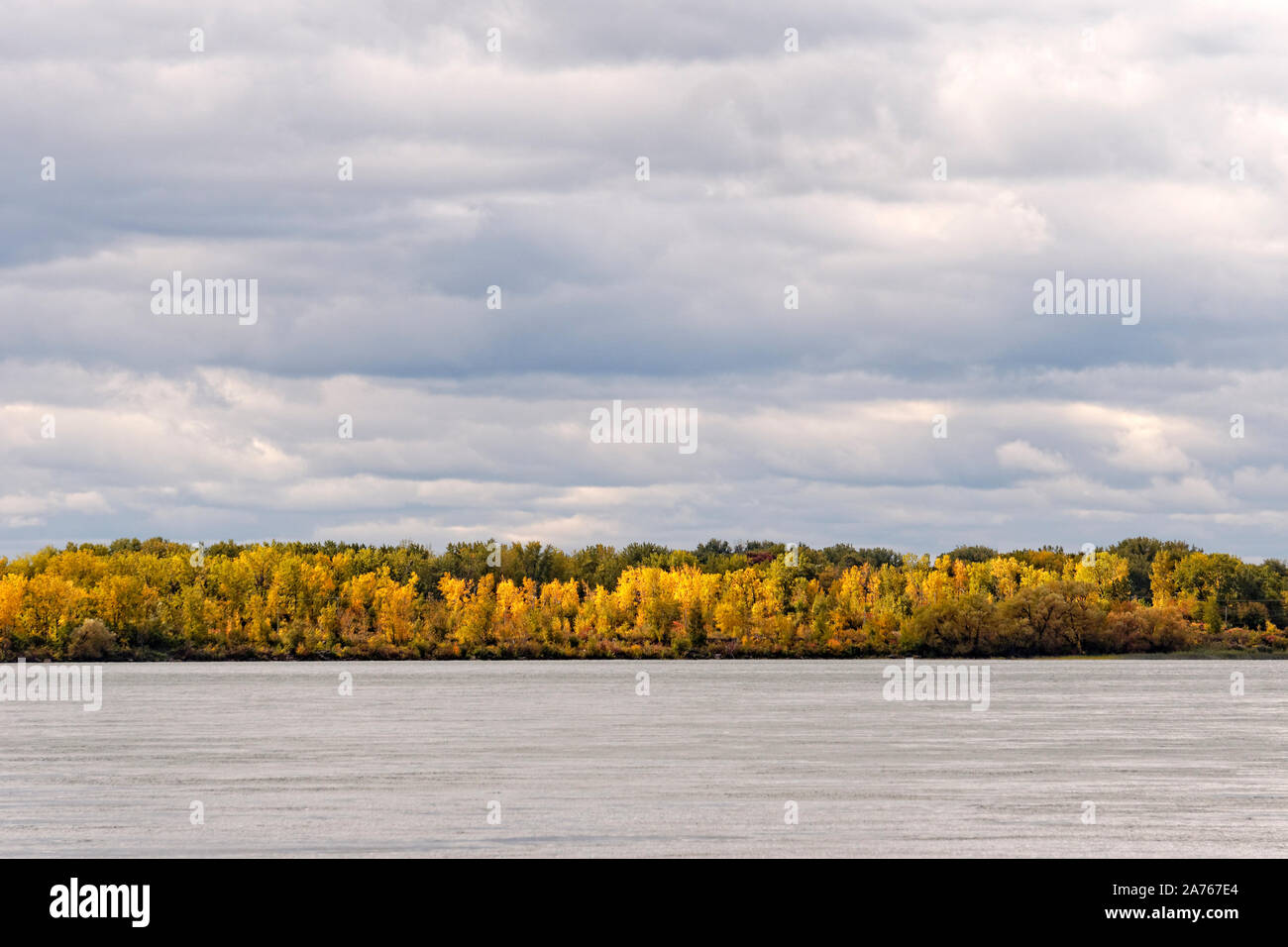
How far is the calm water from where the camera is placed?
39.2 meters

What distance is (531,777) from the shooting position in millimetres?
53469

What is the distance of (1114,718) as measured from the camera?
8894 cm

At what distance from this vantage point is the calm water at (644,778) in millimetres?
39156

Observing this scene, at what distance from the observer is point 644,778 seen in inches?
2105
